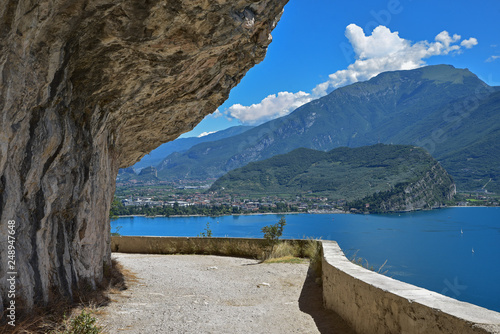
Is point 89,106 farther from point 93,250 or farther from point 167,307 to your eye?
point 167,307

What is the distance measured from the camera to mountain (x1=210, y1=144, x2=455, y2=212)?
10450 centimetres

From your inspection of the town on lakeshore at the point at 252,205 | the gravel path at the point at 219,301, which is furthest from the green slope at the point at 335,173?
the gravel path at the point at 219,301

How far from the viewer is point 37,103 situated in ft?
12.2

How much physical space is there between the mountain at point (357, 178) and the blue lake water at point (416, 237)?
8.77 meters

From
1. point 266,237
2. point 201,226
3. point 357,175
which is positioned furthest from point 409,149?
point 266,237

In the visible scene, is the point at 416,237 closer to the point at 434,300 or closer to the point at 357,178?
the point at 434,300

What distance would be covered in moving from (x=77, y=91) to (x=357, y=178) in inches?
5183

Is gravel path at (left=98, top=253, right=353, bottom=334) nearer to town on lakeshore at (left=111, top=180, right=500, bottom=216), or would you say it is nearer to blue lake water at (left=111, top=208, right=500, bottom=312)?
blue lake water at (left=111, top=208, right=500, bottom=312)

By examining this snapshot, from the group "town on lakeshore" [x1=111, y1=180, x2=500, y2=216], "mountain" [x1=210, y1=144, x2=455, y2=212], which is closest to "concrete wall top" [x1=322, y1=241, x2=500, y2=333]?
"town on lakeshore" [x1=111, y1=180, x2=500, y2=216]

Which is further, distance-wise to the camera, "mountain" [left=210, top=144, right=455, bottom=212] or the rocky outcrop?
"mountain" [left=210, top=144, right=455, bottom=212]

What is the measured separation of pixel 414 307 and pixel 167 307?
3.23 m

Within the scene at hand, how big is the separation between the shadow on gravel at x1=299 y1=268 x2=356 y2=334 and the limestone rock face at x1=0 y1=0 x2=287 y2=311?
9.53 feet

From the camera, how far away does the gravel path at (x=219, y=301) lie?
4.30 metres

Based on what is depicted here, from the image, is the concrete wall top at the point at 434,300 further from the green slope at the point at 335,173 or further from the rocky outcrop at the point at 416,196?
the green slope at the point at 335,173
